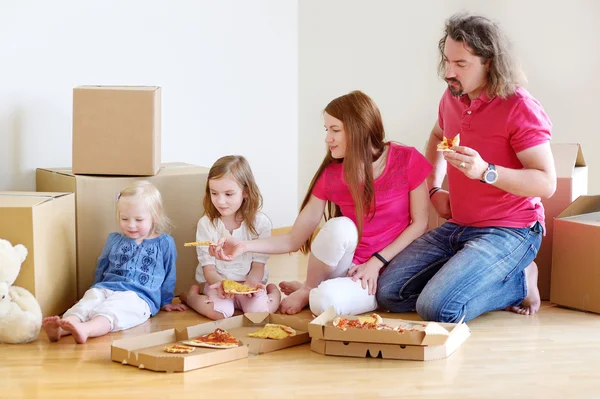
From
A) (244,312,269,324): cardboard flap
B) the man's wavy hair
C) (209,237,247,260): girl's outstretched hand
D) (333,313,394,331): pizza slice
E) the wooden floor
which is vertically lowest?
the wooden floor

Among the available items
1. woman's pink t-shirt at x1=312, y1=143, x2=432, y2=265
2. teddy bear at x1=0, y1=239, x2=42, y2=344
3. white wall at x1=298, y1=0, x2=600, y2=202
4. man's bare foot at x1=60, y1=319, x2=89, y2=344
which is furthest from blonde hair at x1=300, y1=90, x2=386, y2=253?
white wall at x1=298, y1=0, x2=600, y2=202

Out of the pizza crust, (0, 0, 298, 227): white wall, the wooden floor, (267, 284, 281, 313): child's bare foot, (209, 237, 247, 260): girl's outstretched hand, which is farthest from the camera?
(0, 0, 298, 227): white wall

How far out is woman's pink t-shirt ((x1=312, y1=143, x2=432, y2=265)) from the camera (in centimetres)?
256

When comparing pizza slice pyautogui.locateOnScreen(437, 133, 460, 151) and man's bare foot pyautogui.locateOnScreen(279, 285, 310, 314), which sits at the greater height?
pizza slice pyautogui.locateOnScreen(437, 133, 460, 151)

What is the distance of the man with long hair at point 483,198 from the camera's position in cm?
235

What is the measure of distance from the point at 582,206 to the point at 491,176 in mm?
634

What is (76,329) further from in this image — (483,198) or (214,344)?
(483,198)

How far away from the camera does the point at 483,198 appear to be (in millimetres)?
2488

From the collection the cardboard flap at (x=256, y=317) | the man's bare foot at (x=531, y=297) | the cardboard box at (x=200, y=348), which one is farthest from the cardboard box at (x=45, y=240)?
the man's bare foot at (x=531, y=297)

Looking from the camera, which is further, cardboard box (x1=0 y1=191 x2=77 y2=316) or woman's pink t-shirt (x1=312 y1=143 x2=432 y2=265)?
woman's pink t-shirt (x1=312 y1=143 x2=432 y2=265)

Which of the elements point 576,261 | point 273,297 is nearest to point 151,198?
point 273,297

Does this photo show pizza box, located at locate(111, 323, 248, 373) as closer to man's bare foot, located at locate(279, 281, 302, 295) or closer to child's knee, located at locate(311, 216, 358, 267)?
child's knee, located at locate(311, 216, 358, 267)

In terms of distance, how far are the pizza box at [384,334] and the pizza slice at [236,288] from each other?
1.15 feet

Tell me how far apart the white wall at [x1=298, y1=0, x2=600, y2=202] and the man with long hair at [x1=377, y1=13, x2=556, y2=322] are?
98 centimetres
